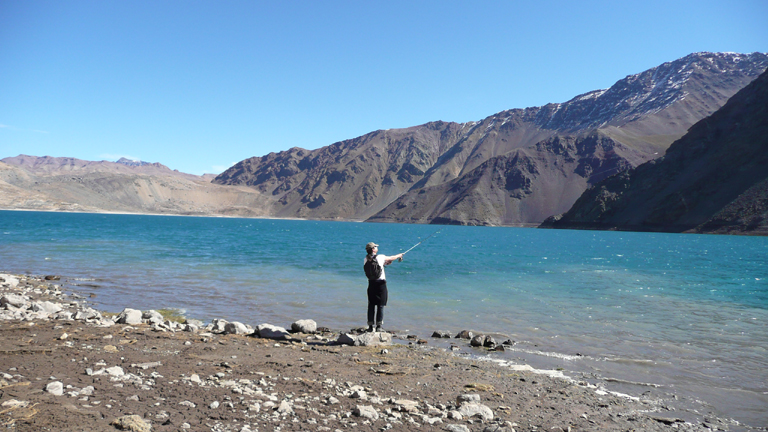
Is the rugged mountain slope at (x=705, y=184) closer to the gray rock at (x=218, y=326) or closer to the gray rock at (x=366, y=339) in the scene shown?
the gray rock at (x=366, y=339)

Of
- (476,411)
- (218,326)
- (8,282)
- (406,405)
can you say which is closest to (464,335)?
(476,411)

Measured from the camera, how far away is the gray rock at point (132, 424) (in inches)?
203

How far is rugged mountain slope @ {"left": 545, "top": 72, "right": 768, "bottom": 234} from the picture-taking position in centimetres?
13238

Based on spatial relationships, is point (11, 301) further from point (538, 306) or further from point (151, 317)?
point (538, 306)

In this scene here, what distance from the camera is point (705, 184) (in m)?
148

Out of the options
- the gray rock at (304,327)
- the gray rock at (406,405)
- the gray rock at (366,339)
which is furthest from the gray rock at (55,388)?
the gray rock at (304,327)

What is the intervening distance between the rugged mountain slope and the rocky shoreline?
480ft

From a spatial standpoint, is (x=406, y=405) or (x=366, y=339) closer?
(x=406, y=405)

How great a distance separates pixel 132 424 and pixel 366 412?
291cm

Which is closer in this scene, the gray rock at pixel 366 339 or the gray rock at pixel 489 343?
the gray rock at pixel 366 339

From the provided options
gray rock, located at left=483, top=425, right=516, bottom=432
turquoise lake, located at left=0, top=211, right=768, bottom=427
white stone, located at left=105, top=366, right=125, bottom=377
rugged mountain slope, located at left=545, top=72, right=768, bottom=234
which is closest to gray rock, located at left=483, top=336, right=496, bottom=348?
turquoise lake, located at left=0, top=211, right=768, bottom=427

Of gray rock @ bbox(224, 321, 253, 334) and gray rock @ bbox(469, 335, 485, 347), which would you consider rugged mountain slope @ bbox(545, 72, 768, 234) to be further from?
gray rock @ bbox(224, 321, 253, 334)

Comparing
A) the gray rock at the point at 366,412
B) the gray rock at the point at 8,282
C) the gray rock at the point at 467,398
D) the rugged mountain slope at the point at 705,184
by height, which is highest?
the rugged mountain slope at the point at 705,184

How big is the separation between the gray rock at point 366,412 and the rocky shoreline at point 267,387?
0.8 inches
